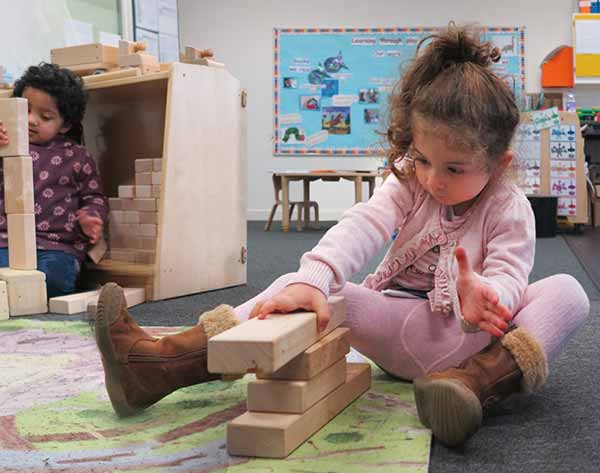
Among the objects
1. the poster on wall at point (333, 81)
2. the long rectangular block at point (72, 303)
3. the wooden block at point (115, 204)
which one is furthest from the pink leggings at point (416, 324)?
the poster on wall at point (333, 81)

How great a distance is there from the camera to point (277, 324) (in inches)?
33.0

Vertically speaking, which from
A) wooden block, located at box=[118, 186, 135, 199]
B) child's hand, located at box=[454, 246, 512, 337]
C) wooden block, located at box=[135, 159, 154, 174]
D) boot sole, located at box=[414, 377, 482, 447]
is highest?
wooden block, located at box=[135, 159, 154, 174]

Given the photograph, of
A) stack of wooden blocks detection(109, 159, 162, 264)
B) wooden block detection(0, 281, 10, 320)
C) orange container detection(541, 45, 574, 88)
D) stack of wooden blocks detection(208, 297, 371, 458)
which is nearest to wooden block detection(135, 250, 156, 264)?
stack of wooden blocks detection(109, 159, 162, 264)

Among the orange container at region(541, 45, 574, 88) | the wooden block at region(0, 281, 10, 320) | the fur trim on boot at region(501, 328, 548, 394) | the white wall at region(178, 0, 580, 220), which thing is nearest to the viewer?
the fur trim on boot at region(501, 328, 548, 394)

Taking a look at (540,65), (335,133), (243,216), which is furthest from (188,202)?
(540,65)

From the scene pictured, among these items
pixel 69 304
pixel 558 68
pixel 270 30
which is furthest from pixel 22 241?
pixel 558 68

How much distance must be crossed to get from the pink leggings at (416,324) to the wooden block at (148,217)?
112 centimetres

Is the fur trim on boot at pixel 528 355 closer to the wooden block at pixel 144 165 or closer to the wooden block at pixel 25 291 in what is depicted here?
the wooden block at pixel 25 291

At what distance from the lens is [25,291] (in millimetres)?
1902

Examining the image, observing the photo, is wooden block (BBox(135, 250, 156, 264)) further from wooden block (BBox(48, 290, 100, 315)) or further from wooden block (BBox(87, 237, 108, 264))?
wooden block (BBox(48, 290, 100, 315))

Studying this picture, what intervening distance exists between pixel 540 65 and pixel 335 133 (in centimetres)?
162

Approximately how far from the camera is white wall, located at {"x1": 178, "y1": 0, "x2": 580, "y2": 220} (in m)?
5.97

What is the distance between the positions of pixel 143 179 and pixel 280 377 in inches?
54.8

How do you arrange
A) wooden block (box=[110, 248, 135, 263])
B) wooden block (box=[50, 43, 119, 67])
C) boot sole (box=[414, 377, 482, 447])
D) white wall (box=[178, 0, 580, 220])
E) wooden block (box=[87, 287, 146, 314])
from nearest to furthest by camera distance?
boot sole (box=[414, 377, 482, 447]) < wooden block (box=[87, 287, 146, 314]) < wooden block (box=[110, 248, 135, 263]) < wooden block (box=[50, 43, 119, 67]) < white wall (box=[178, 0, 580, 220])
